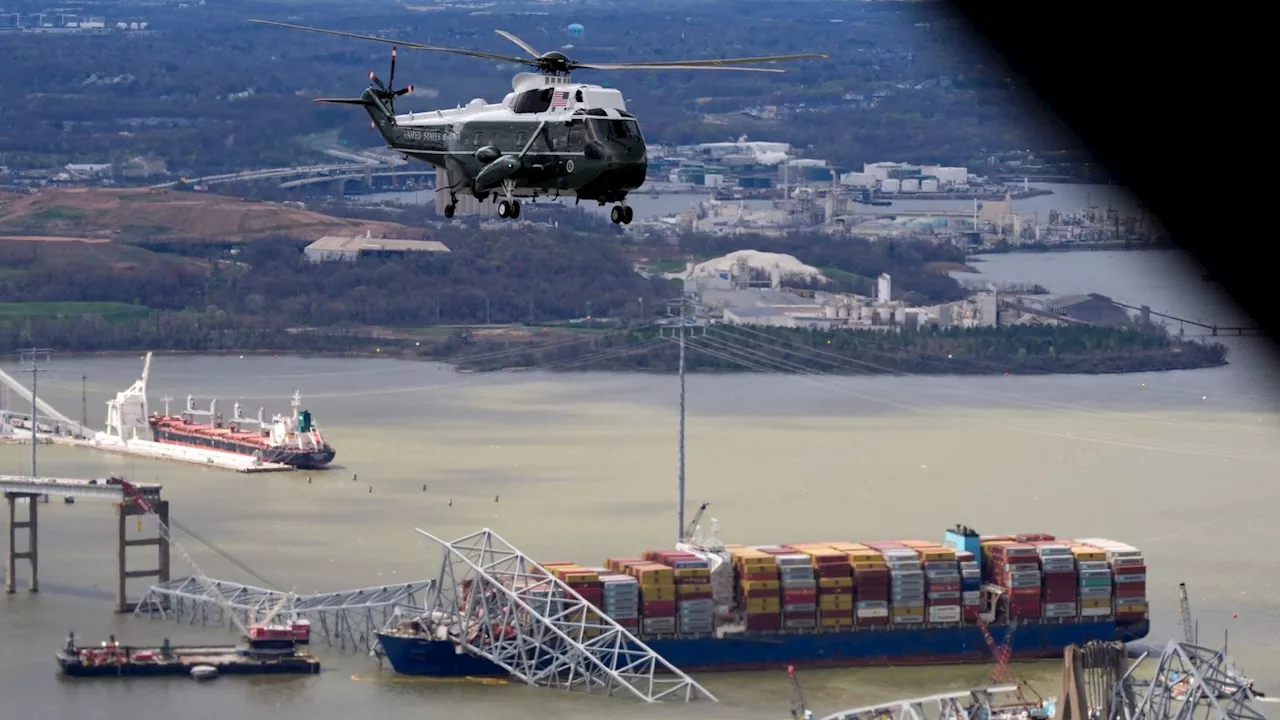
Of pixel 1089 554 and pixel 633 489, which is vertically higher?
pixel 1089 554

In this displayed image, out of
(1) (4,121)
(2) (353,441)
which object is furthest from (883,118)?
(2) (353,441)

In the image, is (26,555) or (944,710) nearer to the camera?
(944,710)

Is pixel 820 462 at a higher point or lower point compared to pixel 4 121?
lower

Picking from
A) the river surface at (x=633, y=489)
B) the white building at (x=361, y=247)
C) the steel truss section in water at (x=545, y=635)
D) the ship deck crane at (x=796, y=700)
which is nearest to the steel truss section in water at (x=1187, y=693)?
the river surface at (x=633, y=489)

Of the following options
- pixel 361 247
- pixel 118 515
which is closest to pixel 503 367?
pixel 361 247

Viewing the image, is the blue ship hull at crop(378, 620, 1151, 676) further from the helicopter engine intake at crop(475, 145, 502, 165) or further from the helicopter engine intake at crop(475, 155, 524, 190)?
the helicopter engine intake at crop(475, 155, 524, 190)

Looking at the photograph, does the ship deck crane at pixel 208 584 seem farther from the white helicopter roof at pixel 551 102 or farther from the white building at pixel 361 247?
the white building at pixel 361 247

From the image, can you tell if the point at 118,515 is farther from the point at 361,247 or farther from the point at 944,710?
the point at 361,247

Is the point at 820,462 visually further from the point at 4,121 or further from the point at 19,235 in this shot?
the point at 4,121
